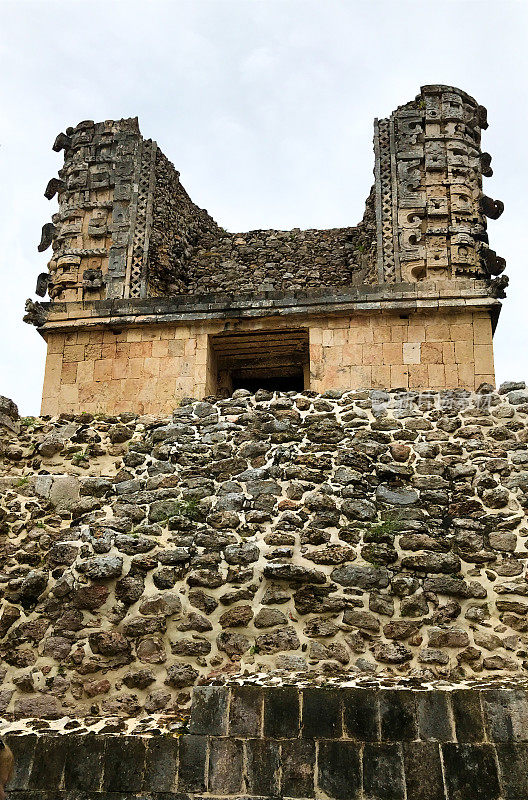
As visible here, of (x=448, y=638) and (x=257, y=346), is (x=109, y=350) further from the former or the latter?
(x=448, y=638)

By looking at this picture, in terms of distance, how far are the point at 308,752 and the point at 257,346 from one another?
828cm

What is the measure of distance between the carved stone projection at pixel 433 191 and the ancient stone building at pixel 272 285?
21 mm

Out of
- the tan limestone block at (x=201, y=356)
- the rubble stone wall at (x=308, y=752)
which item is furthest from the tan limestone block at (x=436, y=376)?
the rubble stone wall at (x=308, y=752)

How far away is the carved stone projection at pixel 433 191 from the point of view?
12.6 metres

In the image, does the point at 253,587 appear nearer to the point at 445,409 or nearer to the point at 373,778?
the point at 373,778

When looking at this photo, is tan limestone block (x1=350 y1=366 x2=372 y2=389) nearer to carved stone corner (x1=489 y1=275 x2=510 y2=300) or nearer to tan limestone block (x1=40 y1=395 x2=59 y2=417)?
carved stone corner (x1=489 y1=275 x2=510 y2=300)

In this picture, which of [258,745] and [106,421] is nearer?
[258,745]

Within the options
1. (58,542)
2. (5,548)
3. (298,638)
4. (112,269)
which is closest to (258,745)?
(298,638)

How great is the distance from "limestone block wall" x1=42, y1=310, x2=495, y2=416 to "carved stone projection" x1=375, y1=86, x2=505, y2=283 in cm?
87

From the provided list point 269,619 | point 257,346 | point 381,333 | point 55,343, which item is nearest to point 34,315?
point 55,343

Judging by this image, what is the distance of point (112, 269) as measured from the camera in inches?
526

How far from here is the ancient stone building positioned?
1214cm

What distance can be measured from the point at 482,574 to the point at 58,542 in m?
3.24

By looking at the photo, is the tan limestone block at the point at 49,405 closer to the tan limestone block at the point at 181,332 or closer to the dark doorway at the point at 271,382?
the tan limestone block at the point at 181,332
